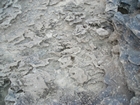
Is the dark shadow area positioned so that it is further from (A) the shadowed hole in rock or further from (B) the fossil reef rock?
(A) the shadowed hole in rock

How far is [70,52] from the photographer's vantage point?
69.1 inches

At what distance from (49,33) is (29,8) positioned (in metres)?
0.40

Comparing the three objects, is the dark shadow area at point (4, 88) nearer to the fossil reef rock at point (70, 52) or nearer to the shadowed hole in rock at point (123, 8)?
the fossil reef rock at point (70, 52)

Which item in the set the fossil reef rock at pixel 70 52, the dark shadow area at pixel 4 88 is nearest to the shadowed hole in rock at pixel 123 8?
the fossil reef rock at pixel 70 52

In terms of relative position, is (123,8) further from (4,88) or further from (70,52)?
(4,88)

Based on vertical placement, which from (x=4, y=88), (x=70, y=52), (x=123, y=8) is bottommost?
(x=4, y=88)

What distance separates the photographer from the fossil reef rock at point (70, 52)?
1485 millimetres

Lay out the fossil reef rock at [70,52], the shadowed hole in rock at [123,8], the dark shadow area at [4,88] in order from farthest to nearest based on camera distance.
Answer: the shadowed hole in rock at [123,8], the dark shadow area at [4,88], the fossil reef rock at [70,52]

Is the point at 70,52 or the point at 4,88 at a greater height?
the point at 70,52

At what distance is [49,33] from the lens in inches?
75.9

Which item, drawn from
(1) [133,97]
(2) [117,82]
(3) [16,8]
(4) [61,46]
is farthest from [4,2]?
(1) [133,97]

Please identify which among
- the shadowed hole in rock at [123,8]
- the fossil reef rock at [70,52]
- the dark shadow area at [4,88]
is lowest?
the dark shadow area at [4,88]

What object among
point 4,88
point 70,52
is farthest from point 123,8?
point 4,88

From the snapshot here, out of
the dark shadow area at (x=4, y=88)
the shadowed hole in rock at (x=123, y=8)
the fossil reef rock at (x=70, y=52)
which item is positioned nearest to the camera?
the fossil reef rock at (x=70, y=52)
